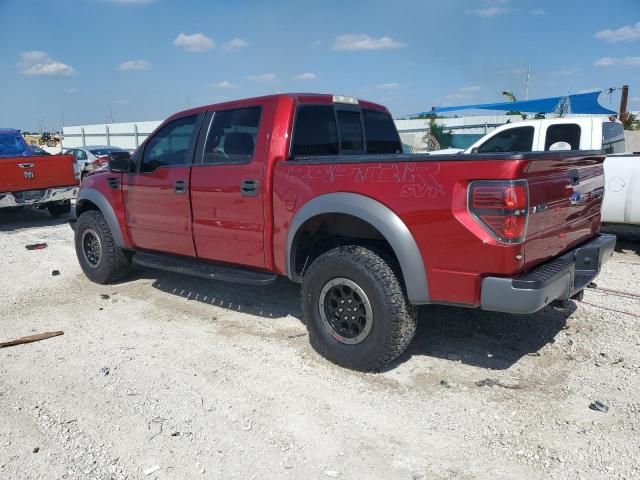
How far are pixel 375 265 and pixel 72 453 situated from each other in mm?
2103

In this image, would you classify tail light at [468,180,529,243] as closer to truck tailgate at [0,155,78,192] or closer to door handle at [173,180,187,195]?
door handle at [173,180,187,195]

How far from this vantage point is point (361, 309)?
12.3 feet

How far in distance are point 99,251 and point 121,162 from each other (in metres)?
1.23

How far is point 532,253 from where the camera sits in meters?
3.20

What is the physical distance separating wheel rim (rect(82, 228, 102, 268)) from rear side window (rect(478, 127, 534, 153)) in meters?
5.78

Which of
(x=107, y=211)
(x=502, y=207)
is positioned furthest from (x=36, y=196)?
(x=502, y=207)

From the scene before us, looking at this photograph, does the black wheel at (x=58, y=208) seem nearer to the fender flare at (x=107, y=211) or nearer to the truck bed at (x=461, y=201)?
the fender flare at (x=107, y=211)

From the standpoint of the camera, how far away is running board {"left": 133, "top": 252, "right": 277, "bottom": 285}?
4414mm

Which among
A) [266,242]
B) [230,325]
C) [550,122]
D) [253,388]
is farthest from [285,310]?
[550,122]

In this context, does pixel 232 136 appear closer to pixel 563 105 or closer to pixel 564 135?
pixel 564 135

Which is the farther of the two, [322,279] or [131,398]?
[322,279]

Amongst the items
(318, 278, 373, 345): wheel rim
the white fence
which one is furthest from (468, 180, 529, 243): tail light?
the white fence

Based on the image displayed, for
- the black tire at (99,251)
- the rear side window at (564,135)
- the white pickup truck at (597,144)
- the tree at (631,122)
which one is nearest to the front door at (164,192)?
the black tire at (99,251)

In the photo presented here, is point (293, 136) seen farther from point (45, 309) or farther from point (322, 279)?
point (45, 309)
